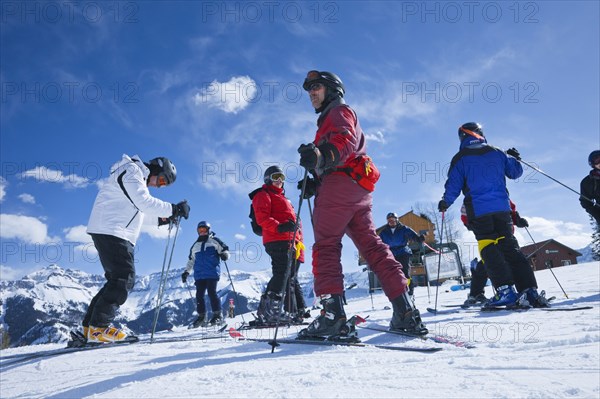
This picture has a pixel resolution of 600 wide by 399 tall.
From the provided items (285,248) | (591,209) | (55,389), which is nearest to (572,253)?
(591,209)

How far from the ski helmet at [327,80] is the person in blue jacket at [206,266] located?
5.75 m

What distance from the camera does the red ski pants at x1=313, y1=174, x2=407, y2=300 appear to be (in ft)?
10.0

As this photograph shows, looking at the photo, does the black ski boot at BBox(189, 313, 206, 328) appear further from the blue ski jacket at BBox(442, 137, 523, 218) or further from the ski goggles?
the ski goggles

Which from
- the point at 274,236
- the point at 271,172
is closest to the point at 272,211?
the point at 274,236

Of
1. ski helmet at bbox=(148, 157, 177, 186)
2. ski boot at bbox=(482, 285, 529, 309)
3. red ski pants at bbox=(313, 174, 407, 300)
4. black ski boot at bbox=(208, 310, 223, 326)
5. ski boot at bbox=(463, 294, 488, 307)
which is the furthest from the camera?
black ski boot at bbox=(208, 310, 223, 326)

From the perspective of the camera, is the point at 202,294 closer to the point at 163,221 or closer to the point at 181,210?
the point at 163,221

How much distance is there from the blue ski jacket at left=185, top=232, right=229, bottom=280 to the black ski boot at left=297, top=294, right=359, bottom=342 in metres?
5.63

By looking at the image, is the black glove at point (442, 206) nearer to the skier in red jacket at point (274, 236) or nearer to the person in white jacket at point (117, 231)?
the skier in red jacket at point (274, 236)

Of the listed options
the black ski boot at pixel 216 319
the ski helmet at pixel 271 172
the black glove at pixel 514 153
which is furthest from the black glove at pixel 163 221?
the black glove at pixel 514 153

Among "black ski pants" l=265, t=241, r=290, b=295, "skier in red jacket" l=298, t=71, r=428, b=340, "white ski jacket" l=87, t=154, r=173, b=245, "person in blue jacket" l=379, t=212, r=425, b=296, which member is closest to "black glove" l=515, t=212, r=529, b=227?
"person in blue jacket" l=379, t=212, r=425, b=296

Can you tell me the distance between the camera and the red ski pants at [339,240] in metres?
3.06

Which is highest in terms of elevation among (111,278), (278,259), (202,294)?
(278,259)

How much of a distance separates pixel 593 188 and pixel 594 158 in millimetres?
541

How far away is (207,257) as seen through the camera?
845 centimetres
